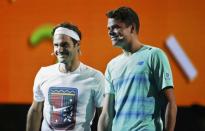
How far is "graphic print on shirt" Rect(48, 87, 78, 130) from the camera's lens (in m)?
2.86

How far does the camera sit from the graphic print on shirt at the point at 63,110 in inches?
113

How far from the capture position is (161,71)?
2410 millimetres

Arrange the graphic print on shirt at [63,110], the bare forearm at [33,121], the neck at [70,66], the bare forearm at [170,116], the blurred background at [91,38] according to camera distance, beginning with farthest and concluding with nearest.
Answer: the blurred background at [91,38], the bare forearm at [33,121], the neck at [70,66], the graphic print on shirt at [63,110], the bare forearm at [170,116]

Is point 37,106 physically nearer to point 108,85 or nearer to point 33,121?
point 33,121

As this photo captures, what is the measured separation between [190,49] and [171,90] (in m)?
1.35

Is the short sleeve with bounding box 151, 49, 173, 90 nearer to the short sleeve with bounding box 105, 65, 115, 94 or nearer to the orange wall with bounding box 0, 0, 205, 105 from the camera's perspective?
the short sleeve with bounding box 105, 65, 115, 94

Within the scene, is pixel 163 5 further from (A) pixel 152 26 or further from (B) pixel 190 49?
(B) pixel 190 49

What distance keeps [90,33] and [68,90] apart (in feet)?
3.16

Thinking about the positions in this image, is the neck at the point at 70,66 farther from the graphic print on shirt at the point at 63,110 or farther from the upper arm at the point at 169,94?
the upper arm at the point at 169,94

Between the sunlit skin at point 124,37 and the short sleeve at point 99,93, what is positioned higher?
the sunlit skin at point 124,37

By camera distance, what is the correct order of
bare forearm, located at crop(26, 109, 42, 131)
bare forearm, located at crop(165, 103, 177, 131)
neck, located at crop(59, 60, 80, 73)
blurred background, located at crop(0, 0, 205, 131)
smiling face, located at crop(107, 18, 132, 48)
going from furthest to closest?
1. blurred background, located at crop(0, 0, 205, 131)
2. bare forearm, located at crop(26, 109, 42, 131)
3. neck, located at crop(59, 60, 80, 73)
4. smiling face, located at crop(107, 18, 132, 48)
5. bare forearm, located at crop(165, 103, 177, 131)

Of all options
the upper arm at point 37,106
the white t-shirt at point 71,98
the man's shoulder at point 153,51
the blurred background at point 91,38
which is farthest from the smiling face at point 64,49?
the blurred background at point 91,38

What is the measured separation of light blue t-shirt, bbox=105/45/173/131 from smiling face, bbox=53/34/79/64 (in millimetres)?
521

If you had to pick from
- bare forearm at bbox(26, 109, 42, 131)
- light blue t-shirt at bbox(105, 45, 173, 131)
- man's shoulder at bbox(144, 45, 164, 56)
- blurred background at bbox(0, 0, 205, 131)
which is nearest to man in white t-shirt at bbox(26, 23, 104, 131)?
bare forearm at bbox(26, 109, 42, 131)
